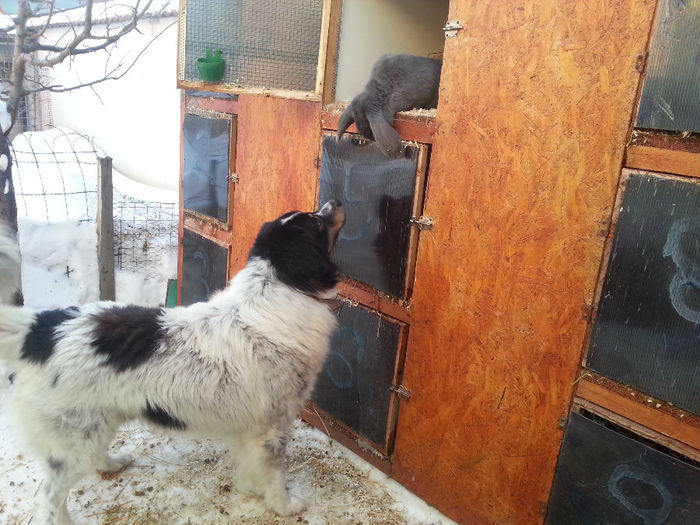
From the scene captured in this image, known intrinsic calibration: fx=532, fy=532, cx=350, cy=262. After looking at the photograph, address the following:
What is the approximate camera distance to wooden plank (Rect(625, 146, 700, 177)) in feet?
6.98

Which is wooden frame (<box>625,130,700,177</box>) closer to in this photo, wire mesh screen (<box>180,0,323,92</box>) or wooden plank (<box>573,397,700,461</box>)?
wooden plank (<box>573,397,700,461</box>)

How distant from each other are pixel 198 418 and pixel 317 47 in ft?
9.50

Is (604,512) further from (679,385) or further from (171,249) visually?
(171,249)

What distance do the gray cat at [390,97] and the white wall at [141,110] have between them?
8.59 meters

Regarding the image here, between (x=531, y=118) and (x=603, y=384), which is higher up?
(x=531, y=118)

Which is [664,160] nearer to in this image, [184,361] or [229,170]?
[184,361]

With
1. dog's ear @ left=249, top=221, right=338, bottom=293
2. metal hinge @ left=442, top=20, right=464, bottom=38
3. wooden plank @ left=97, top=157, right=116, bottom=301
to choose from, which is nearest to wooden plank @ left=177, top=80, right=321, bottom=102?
metal hinge @ left=442, top=20, right=464, bottom=38

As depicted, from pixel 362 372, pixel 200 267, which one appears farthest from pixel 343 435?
pixel 200 267

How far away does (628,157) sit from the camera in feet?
7.64

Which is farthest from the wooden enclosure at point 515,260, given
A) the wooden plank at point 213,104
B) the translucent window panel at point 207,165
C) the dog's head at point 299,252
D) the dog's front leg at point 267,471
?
the translucent window panel at point 207,165

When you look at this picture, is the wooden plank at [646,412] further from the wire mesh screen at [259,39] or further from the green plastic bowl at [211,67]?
the green plastic bowl at [211,67]

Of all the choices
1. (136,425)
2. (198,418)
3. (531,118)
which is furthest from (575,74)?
(136,425)

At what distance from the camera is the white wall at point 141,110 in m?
11.4

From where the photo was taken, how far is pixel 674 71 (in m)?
2.12
